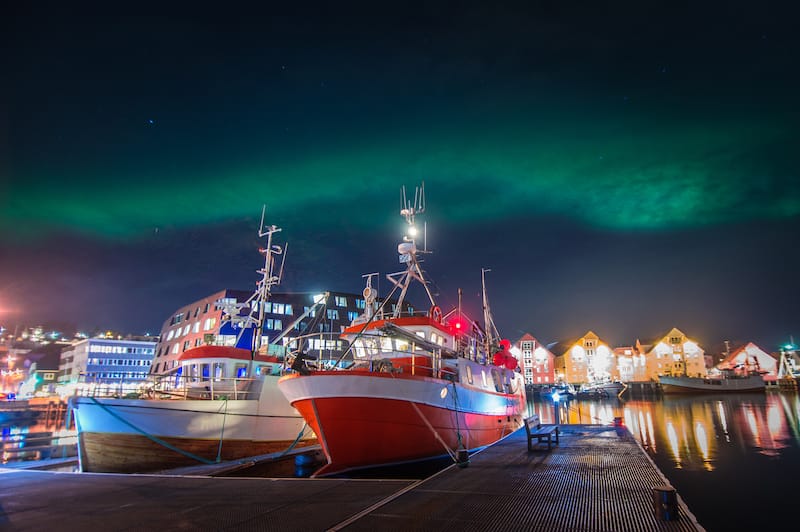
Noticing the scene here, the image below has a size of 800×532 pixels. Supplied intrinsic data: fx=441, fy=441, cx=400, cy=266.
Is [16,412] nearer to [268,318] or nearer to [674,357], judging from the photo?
[268,318]

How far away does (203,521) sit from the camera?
7.75 m

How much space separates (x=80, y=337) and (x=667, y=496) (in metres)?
140

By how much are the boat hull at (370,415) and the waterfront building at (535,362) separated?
91763 millimetres

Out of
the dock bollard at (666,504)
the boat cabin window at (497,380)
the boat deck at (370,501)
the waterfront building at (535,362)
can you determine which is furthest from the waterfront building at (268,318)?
the dock bollard at (666,504)

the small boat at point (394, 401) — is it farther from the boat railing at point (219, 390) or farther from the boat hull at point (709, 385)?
the boat hull at point (709, 385)

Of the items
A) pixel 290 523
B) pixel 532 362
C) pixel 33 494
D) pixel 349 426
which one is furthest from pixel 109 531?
pixel 532 362

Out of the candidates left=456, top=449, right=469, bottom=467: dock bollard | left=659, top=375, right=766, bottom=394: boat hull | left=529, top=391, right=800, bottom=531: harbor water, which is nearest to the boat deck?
left=456, top=449, right=469, bottom=467: dock bollard

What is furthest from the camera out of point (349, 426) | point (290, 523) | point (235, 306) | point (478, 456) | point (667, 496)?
point (235, 306)

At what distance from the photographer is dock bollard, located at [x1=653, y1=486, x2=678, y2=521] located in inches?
268

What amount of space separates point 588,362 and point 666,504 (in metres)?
107

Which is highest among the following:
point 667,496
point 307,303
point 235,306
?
point 307,303

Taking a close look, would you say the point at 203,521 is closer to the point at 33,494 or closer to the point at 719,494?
the point at 33,494

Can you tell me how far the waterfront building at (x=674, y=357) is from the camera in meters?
97.4

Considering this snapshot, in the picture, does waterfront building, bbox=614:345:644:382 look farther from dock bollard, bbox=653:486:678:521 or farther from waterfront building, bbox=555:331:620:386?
dock bollard, bbox=653:486:678:521
